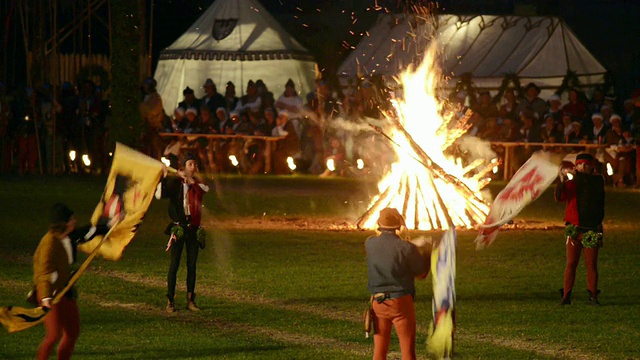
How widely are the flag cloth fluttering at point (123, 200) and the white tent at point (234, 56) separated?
1084 inches

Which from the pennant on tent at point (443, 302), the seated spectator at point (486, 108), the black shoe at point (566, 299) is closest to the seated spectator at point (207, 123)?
the seated spectator at point (486, 108)

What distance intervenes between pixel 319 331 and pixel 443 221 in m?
8.76

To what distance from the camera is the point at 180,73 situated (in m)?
40.4

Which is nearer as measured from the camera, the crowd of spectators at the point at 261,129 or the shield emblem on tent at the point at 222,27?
the crowd of spectators at the point at 261,129

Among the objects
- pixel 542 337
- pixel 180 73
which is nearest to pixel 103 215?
pixel 542 337

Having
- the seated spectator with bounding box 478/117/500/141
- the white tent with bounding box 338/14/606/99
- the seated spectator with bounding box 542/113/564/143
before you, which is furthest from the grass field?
the white tent with bounding box 338/14/606/99

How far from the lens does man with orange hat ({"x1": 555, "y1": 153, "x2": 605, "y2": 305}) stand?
15070 millimetres

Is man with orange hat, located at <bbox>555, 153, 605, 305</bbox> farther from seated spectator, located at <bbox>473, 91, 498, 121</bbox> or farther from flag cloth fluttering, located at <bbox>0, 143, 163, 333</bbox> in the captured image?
seated spectator, located at <bbox>473, 91, 498, 121</bbox>

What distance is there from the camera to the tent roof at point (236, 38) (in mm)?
39406

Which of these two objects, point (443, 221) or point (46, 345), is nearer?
point (46, 345)

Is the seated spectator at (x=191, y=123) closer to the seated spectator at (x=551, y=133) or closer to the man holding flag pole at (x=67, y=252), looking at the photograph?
the seated spectator at (x=551, y=133)

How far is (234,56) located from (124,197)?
28.0 metres

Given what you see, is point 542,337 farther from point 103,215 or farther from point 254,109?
point 254,109

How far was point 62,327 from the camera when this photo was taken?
10484 mm
